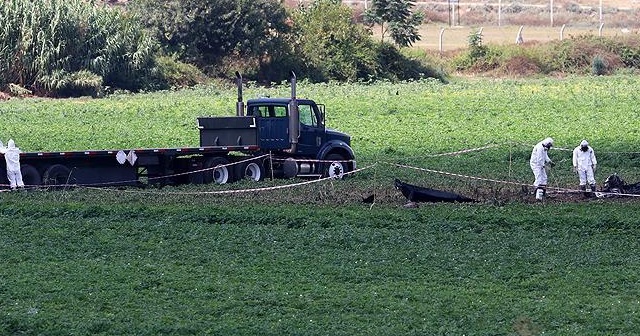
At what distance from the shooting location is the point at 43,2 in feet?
207

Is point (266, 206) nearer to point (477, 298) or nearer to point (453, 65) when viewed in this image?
point (477, 298)

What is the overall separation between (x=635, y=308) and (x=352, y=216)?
8494 millimetres

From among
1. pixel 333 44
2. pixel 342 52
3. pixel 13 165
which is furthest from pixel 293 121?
pixel 333 44

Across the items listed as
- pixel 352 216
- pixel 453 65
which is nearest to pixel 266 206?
pixel 352 216

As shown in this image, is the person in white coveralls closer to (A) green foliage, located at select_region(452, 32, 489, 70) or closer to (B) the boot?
(B) the boot

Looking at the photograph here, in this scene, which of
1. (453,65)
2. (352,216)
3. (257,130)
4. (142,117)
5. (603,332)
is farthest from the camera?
(453,65)

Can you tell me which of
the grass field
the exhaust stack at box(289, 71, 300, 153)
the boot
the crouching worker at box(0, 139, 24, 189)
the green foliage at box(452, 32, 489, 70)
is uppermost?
the grass field

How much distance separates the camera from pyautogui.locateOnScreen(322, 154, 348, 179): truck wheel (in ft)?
113

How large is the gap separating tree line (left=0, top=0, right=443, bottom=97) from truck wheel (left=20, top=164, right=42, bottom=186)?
99.1ft

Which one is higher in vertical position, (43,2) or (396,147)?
(43,2)

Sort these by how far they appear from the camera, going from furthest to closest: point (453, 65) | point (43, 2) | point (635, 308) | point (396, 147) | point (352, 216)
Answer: point (453, 65) < point (43, 2) < point (396, 147) < point (352, 216) < point (635, 308)

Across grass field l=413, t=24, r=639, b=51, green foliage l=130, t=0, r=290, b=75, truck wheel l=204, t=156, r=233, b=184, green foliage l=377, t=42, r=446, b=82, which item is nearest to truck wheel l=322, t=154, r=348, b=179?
truck wheel l=204, t=156, r=233, b=184

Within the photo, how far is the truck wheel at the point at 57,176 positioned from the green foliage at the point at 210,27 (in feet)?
131

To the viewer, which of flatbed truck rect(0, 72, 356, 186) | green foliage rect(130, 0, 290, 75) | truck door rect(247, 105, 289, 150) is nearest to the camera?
flatbed truck rect(0, 72, 356, 186)
